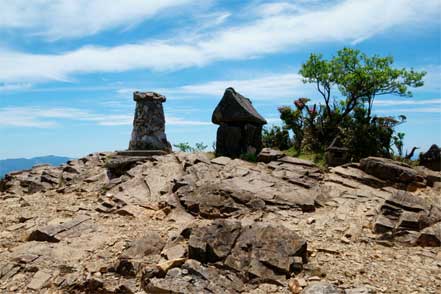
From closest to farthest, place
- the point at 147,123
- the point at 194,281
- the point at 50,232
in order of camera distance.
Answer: the point at 194,281 → the point at 50,232 → the point at 147,123

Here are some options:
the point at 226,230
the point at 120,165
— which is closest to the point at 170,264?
the point at 226,230

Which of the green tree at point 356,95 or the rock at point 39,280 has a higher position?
the green tree at point 356,95

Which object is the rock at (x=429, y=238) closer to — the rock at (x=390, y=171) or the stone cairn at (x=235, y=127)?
the rock at (x=390, y=171)

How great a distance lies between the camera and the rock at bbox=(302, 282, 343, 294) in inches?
308

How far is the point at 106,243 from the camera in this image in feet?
37.3

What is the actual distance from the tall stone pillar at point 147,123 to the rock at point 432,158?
1357cm

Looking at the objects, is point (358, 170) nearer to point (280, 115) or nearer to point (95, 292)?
point (280, 115)

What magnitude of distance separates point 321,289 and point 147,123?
15.0 metres

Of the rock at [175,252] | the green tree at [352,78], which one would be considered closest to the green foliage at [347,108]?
the green tree at [352,78]

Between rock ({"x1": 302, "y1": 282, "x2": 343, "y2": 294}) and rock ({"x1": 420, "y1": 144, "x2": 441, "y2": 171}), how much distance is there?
14.5m

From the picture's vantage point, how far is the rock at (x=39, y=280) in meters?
9.32

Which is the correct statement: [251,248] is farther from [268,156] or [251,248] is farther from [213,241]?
[268,156]

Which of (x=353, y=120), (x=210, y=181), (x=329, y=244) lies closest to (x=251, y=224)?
(x=329, y=244)

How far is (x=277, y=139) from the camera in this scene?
2689cm
